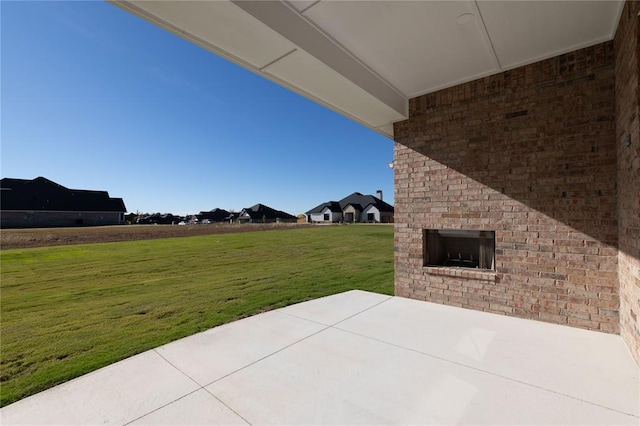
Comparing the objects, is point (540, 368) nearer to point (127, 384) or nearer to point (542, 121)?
point (542, 121)

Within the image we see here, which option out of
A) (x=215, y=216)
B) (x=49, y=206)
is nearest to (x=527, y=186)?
(x=49, y=206)

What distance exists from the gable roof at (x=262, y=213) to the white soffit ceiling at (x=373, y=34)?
55839mm


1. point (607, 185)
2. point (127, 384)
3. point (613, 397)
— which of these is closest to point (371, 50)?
point (607, 185)

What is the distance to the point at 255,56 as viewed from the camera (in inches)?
114

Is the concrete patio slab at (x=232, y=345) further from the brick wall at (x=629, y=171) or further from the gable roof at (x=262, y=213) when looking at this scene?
the gable roof at (x=262, y=213)

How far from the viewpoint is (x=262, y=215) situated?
192 ft

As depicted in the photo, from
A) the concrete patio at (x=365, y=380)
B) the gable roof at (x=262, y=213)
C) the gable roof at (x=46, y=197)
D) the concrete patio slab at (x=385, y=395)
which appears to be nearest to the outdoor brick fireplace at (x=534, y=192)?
the concrete patio at (x=365, y=380)

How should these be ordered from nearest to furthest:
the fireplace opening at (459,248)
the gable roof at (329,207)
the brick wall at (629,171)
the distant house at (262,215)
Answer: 1. the brick wall at (629,171)
2. the fireplace opening at (459,248)
3. the gable roof at (329,207)
4. the distant house at (262,215)

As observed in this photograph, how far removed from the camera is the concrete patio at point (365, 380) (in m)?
1.88

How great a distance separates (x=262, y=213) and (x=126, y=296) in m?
53.9

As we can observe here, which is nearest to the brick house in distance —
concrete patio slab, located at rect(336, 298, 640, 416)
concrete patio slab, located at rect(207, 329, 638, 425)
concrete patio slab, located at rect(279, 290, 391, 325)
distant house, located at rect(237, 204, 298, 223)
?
concrete patio slab, located at rect(336, 298, 640, 416)

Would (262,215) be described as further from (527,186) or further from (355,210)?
(527,186)

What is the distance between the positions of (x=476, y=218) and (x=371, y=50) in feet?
9.18

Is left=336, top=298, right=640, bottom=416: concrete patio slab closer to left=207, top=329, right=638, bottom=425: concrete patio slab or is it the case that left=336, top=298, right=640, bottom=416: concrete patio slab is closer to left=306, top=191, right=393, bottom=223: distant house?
left=207, top=329, right=638, bottom=425: concrete patio slab
